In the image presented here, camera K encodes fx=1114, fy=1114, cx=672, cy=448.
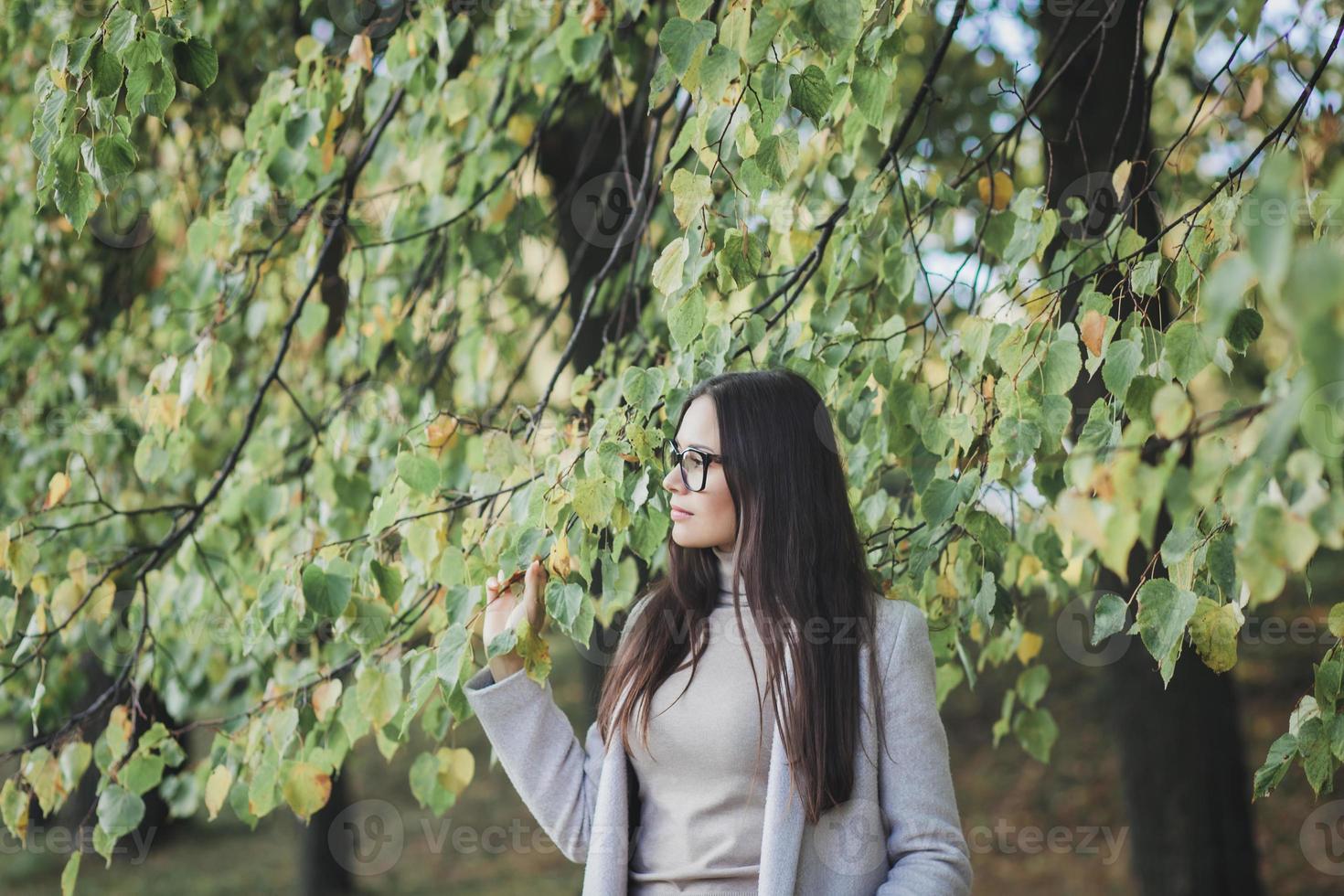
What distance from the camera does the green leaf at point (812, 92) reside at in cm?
166

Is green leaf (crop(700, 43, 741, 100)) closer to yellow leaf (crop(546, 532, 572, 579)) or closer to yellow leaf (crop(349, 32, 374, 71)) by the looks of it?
yellow leaf (crop(546, 532, 572, 579))

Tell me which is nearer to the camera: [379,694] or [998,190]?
[379,694]

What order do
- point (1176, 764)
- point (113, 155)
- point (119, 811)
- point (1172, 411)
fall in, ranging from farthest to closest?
point (1176, 764) → point (119, 811) → point (113, 155) → point (1172, 411)

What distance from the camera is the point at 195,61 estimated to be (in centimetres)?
184

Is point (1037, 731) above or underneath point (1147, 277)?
underneath

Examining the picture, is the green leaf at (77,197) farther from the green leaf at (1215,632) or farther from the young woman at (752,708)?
the green leaf at (1215,632)

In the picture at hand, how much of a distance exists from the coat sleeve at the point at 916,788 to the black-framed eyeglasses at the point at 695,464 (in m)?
0.41

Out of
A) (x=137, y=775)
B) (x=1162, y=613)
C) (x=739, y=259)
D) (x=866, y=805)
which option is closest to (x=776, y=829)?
(x=866, y=805)

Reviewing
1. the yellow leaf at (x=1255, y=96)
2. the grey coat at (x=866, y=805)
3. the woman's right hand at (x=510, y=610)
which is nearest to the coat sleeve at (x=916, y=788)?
the grey coat at (x=866, y=805)

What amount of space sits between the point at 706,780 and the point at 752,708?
5.5 inches

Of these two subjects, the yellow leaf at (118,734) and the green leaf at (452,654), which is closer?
the green leaf at (452,654)

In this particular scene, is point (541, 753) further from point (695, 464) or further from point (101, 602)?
point (101, 602)

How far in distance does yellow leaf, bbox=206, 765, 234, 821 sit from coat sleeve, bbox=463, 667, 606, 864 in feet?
2.07

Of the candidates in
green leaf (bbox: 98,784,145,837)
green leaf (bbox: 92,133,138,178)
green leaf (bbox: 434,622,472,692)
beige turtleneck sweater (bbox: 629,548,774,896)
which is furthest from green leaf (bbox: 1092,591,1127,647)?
green leaf (bbox: 98,784,145,837)
